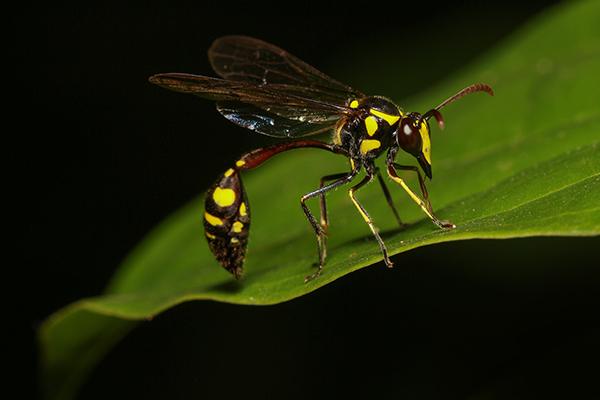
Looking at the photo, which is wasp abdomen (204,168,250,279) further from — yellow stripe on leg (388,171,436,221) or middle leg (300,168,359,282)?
yellow stripe on leg (388,171,436,221)

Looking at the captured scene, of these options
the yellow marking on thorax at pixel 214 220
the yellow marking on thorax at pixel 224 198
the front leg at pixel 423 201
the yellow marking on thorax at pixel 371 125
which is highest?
the yellow marking on thorax at pixel 371 125

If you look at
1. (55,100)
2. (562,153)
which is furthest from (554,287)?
(55,100)

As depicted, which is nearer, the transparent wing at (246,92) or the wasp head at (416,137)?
the transparent wing at (246,92)

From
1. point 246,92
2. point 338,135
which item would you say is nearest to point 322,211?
point 338,135

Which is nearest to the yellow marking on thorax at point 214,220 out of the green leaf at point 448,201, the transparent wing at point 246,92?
the green leaf at point 448,201

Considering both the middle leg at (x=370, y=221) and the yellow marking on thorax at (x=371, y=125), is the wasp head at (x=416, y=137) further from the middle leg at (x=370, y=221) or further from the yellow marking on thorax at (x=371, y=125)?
the middle leg at (x=370, y=221)

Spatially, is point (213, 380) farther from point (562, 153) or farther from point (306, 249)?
point (562, 153)
